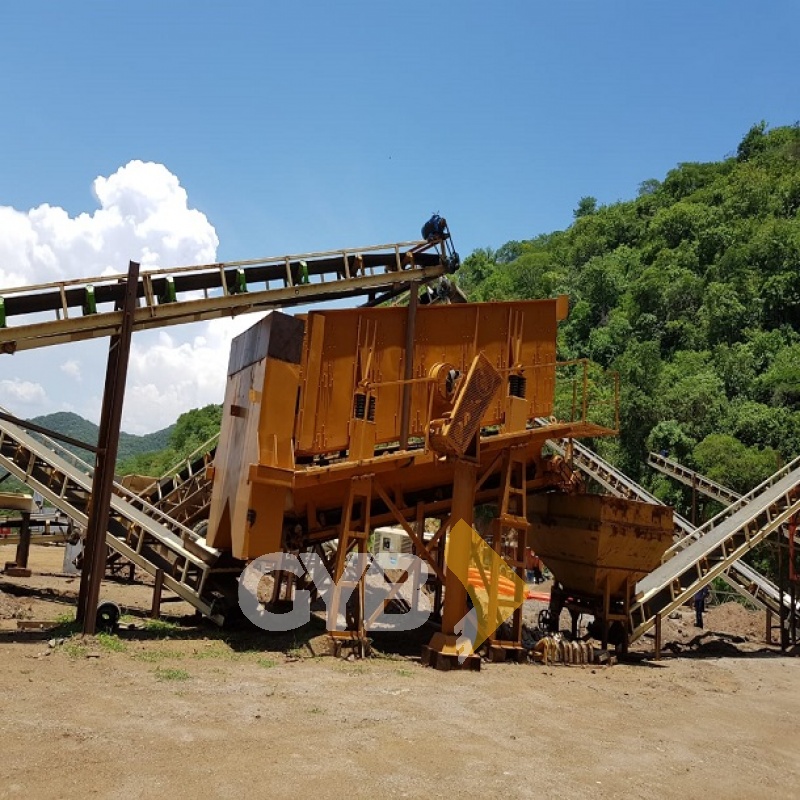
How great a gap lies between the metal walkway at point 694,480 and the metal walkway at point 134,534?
18676 millimetres

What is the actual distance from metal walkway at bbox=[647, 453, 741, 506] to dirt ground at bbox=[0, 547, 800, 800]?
16.5 meters

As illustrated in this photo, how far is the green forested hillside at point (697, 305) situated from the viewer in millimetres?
33969

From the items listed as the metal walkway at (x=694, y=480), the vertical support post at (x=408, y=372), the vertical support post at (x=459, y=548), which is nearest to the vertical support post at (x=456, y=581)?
the vertical support post at (x=459, y=548)

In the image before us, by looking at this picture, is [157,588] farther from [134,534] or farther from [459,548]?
[459,548]

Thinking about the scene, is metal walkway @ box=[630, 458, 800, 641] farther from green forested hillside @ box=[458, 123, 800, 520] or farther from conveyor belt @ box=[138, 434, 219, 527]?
conveyor belt @ box=[138, 434, 219, 527]

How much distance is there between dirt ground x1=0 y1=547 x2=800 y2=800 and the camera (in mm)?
5195

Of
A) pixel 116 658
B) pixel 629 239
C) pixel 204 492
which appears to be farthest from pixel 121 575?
pixel 629 239

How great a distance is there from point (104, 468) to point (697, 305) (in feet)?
146

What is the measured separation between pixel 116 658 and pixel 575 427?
24.8ft

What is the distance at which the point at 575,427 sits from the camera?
11828 mm

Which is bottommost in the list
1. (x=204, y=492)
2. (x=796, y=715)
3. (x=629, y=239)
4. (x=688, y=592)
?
(x=796, y=715)

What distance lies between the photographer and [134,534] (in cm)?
1252

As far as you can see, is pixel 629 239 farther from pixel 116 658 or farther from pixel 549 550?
pixel 116 658

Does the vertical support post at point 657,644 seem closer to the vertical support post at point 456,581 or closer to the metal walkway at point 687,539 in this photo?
the metal walkway at point 687,539
